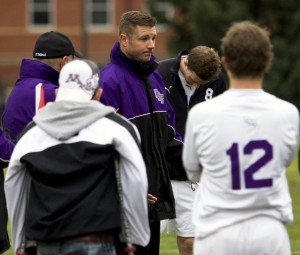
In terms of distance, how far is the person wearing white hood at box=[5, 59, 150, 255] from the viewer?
5.86m

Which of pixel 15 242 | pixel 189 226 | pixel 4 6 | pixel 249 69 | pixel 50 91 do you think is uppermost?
pixel 249 69

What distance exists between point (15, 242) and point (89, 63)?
1.08 meters

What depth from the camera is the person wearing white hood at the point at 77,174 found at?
19.2ft

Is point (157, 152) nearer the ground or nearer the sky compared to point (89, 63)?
nearer the ground

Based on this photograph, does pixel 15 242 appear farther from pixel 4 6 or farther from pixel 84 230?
pixel 4 6

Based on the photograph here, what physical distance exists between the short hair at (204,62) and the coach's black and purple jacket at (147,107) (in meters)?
0.85

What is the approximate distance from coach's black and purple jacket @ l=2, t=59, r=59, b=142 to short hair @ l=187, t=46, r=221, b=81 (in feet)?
4.68

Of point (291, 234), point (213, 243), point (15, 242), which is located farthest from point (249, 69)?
point (291, 234)

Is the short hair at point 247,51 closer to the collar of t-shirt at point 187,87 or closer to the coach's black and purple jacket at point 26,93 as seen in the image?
the coach's black and purple jacket at point 26,93

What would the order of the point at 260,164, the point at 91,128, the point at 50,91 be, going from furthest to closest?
the point at 50,91 → the point at 91,128 → the point at 260,164

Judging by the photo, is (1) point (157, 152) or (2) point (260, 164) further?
(1) point (157, 152)

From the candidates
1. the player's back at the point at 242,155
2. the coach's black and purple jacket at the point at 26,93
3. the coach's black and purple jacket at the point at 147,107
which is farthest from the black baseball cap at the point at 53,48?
the player's back at the point at 242,155

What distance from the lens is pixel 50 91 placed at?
294 inches

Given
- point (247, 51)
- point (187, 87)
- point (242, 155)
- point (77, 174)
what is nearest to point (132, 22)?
point (187, 87)
